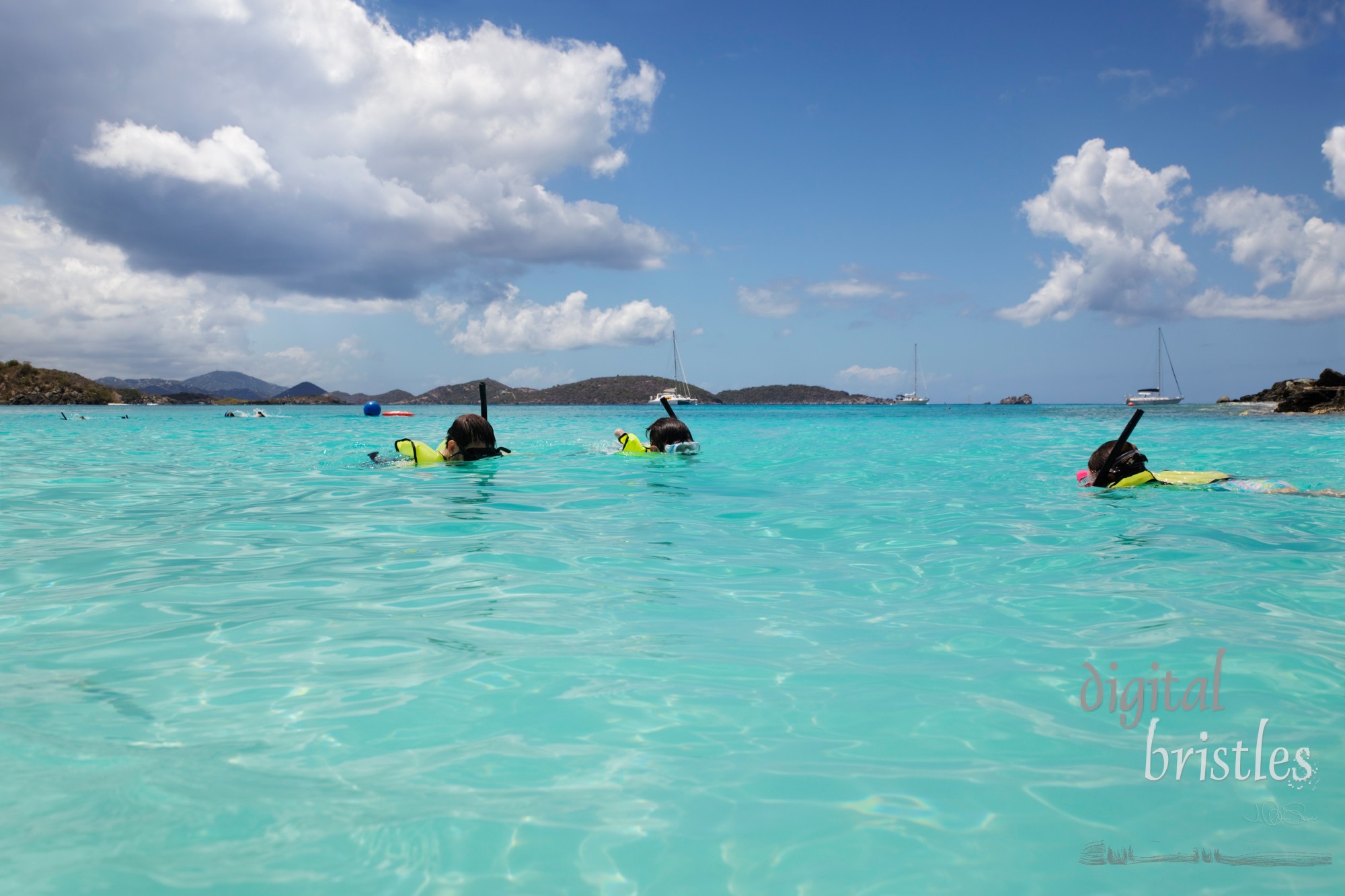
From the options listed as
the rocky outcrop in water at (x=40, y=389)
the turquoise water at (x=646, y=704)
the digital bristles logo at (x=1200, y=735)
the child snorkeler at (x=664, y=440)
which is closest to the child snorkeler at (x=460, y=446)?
the child snorkeler at (x=664, y=440)

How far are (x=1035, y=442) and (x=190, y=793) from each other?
26568mm

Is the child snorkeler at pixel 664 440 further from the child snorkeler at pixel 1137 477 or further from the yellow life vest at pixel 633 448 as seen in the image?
the child snorkeler at pixel 1137 477

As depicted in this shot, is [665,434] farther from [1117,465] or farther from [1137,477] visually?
[1137,477]

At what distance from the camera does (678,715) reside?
330 centimetres

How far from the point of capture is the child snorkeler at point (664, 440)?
16656mm

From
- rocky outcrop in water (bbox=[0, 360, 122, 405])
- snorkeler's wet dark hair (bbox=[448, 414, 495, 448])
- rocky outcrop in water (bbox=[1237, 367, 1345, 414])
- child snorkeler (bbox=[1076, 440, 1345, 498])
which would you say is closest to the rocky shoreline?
rocky outcrop in water (bbox=[1237, 367, 1345, 414])

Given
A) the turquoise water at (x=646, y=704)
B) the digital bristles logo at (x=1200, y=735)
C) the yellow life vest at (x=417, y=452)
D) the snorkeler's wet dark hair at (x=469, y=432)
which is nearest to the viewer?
the turquoise water at (x=646, y=704)

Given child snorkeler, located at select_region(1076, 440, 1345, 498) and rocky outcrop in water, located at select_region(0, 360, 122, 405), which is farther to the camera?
rocky outcrop in water, located at select_region(0, 360, 122, 405)

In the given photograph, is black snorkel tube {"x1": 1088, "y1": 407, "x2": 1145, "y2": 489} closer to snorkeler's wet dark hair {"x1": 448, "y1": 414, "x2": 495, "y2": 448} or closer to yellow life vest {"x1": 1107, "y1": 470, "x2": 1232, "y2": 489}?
yellow life vest {"x1": 1107, "y1": 470, "x2": 1232, "y2": 489}

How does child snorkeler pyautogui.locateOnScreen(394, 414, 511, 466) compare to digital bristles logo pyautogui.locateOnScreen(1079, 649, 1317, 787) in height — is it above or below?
above

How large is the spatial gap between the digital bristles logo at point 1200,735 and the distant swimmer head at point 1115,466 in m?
8.04

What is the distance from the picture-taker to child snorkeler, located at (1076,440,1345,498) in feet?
36.1

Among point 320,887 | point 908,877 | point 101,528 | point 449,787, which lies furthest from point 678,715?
point 101,528

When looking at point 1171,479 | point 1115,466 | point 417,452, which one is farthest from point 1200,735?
point 417,452
